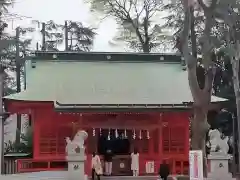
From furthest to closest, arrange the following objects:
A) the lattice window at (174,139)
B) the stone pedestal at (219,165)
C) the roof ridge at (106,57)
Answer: the roof ridge at (106,57) < the lattice window at (174,139) < the stone pedestal at (219,165)

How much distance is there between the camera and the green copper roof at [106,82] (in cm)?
2548

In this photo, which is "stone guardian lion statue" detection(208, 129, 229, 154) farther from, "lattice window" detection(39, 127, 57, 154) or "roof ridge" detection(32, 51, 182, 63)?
"roof ridge" detection(32, 51, 182, 63)

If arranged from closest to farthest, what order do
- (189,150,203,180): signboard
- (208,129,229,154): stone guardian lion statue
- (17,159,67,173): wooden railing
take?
(189,150,203,180): signboard → (208,129,229,154): stone guardian lion statue → (17,159,67,173): wooden railing

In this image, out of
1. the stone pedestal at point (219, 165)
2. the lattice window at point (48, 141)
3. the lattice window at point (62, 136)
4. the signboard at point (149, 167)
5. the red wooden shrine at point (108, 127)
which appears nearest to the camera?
the stone pedestal at point (219, 165)

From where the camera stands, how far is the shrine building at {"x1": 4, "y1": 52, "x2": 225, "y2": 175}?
2461 cm

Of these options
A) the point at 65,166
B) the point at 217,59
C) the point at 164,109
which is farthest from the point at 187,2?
the point at 217,59

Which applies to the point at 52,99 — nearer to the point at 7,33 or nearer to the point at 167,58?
the point at 167,58

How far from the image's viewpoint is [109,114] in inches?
1014

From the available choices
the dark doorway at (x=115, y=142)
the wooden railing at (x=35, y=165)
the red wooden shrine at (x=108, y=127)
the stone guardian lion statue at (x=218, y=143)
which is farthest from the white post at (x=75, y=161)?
the stone guardian lion statue at (x=218, y=143)

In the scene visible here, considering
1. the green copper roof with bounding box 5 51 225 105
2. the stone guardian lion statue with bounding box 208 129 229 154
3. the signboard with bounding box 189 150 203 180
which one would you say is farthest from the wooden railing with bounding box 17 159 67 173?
the signboard with bounding box 189 150 203 180

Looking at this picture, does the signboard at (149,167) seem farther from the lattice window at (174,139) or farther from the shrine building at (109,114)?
the lattice window at (174,139)

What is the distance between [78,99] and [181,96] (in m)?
5.52

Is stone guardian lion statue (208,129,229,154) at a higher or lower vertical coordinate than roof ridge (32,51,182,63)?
lower

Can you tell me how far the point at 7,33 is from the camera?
116 feet
